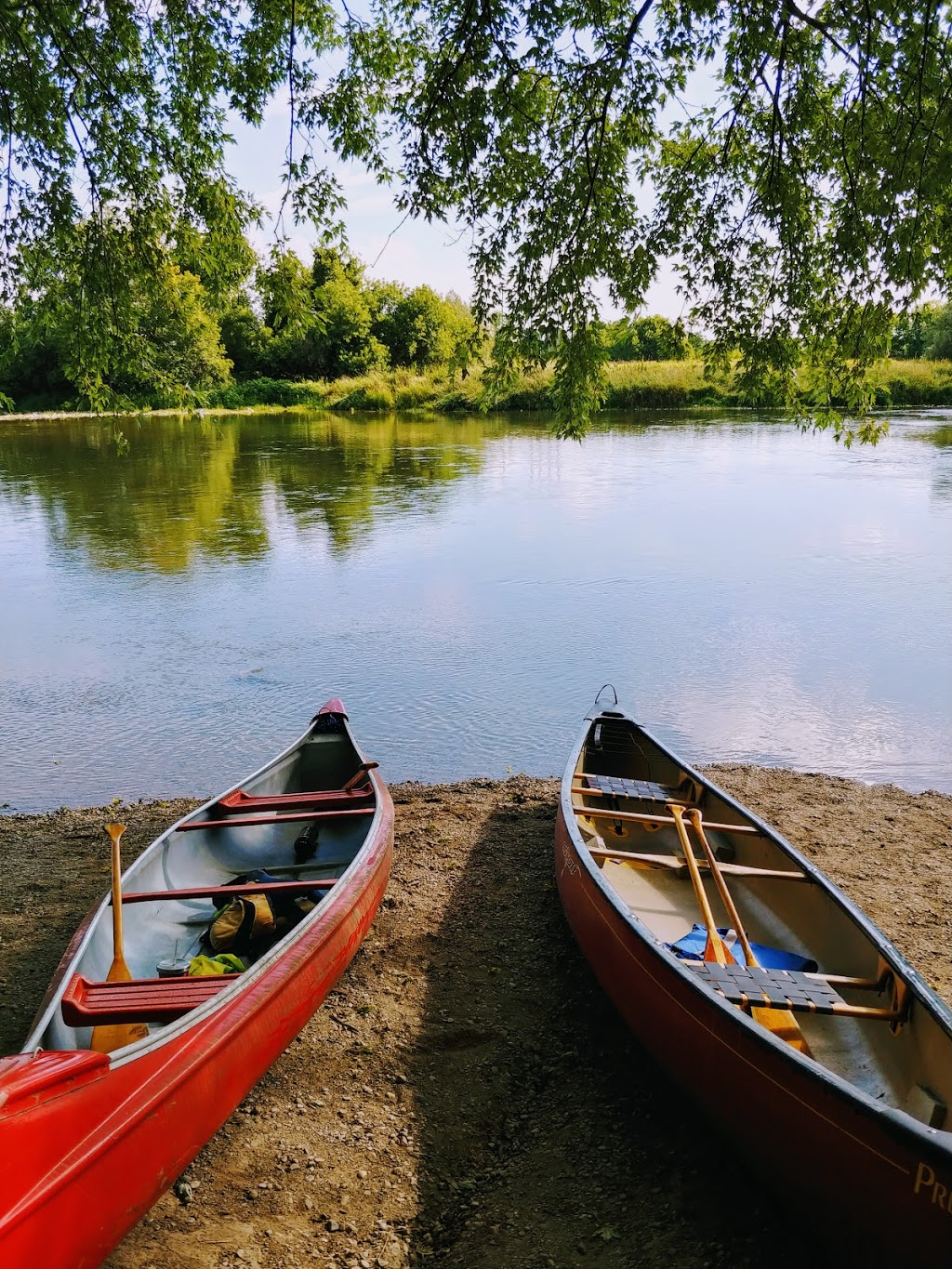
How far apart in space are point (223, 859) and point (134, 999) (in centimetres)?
182

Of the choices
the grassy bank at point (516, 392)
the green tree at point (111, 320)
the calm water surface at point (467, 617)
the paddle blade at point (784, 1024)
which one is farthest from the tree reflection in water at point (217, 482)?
the paddle blade at point (784, 1024)

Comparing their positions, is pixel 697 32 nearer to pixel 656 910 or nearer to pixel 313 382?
pixel 656 910

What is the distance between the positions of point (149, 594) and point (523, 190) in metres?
7.63

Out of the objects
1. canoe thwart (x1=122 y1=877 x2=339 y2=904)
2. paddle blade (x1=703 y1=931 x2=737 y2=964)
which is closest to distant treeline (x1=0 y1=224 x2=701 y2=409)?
canoe thwart (x1=122 y1=877 x2=339 y2=904)

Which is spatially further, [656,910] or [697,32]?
[697,32]

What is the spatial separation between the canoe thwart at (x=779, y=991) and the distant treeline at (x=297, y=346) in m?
4.84

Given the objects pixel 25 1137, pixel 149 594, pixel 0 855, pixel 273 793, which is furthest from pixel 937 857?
pixel 149 594

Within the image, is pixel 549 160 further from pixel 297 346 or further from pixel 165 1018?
pixel 297 346

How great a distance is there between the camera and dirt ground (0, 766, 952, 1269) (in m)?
2.79

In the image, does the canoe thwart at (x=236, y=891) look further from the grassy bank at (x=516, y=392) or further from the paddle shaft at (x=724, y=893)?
the grassy bank at (x=516, y=392)

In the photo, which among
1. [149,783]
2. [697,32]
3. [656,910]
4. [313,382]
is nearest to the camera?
[656,910]

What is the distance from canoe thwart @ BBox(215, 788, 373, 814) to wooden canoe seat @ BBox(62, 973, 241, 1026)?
183cm

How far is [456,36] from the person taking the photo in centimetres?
568

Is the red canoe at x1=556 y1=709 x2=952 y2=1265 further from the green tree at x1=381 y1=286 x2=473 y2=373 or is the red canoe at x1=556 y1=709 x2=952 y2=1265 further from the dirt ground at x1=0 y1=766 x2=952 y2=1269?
the green tree at x1=381 y1=286 x2=473 y2=373
